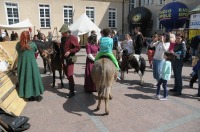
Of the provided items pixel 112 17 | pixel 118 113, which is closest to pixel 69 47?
pixel 118 113

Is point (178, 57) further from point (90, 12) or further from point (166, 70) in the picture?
point (90, 12)

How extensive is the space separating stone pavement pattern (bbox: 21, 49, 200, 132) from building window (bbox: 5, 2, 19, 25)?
52.4ft

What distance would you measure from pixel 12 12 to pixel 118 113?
18549 mm

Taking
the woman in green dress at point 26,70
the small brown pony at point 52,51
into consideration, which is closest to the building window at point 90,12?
the small brown pony at point 52,51

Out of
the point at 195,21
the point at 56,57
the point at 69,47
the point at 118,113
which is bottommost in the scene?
the point at 118,113

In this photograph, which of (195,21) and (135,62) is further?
(195,21)

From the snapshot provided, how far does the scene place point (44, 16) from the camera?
20500 mm

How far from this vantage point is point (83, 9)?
22.2 metres

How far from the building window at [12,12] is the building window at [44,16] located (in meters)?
2.40

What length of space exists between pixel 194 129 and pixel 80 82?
4220 millimetres

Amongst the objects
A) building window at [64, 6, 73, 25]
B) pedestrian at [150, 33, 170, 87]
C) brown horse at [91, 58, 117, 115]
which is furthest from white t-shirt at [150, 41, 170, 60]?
building window at [64, 6, 73, 25]

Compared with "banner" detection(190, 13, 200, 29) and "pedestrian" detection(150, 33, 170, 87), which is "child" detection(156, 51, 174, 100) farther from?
"banner" detection(190, 13, 200, 29)

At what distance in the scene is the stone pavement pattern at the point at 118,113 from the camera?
3.79 meters

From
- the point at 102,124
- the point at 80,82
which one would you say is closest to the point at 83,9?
the point at 80,82
